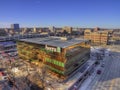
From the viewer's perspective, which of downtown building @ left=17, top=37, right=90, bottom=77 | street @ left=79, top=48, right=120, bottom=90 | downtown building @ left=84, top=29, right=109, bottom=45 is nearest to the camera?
street @ left=79, top=48, right=120, bottom=90

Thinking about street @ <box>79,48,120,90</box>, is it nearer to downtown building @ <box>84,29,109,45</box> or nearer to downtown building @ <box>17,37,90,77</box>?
downtown building @ <box>17,37,90,77</box>

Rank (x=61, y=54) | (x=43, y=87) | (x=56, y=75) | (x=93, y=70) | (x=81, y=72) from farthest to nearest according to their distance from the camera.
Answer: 1. (x=93, y=70)
2. (x=81, y=72)
3. (x=56, y=75)
4. (x=61, y=54)
5. (x=43, y=87)

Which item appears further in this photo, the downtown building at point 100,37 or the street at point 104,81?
the downtown building at point 100,37

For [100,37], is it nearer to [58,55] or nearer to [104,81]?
[104,81]

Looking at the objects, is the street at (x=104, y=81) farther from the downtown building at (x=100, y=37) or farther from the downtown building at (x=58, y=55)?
the downtown building at (x=100, y=37)

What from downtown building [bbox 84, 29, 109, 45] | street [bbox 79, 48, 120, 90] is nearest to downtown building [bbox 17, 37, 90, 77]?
street [bbox 79, 48, 120, 90]

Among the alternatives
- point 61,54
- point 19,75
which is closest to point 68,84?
point 61,54

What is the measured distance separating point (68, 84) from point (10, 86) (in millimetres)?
12630

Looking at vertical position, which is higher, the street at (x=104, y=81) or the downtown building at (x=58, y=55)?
the downtown building at (x=58, y=55)

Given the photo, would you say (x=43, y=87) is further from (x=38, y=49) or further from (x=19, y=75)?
(x=38, y=49)

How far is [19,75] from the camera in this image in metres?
27.5

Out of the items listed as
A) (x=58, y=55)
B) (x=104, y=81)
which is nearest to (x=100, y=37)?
(x=104, y=81)

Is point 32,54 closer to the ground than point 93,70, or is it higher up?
higher up

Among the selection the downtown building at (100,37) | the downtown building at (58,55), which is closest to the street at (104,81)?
the downtown building at (58,55)
